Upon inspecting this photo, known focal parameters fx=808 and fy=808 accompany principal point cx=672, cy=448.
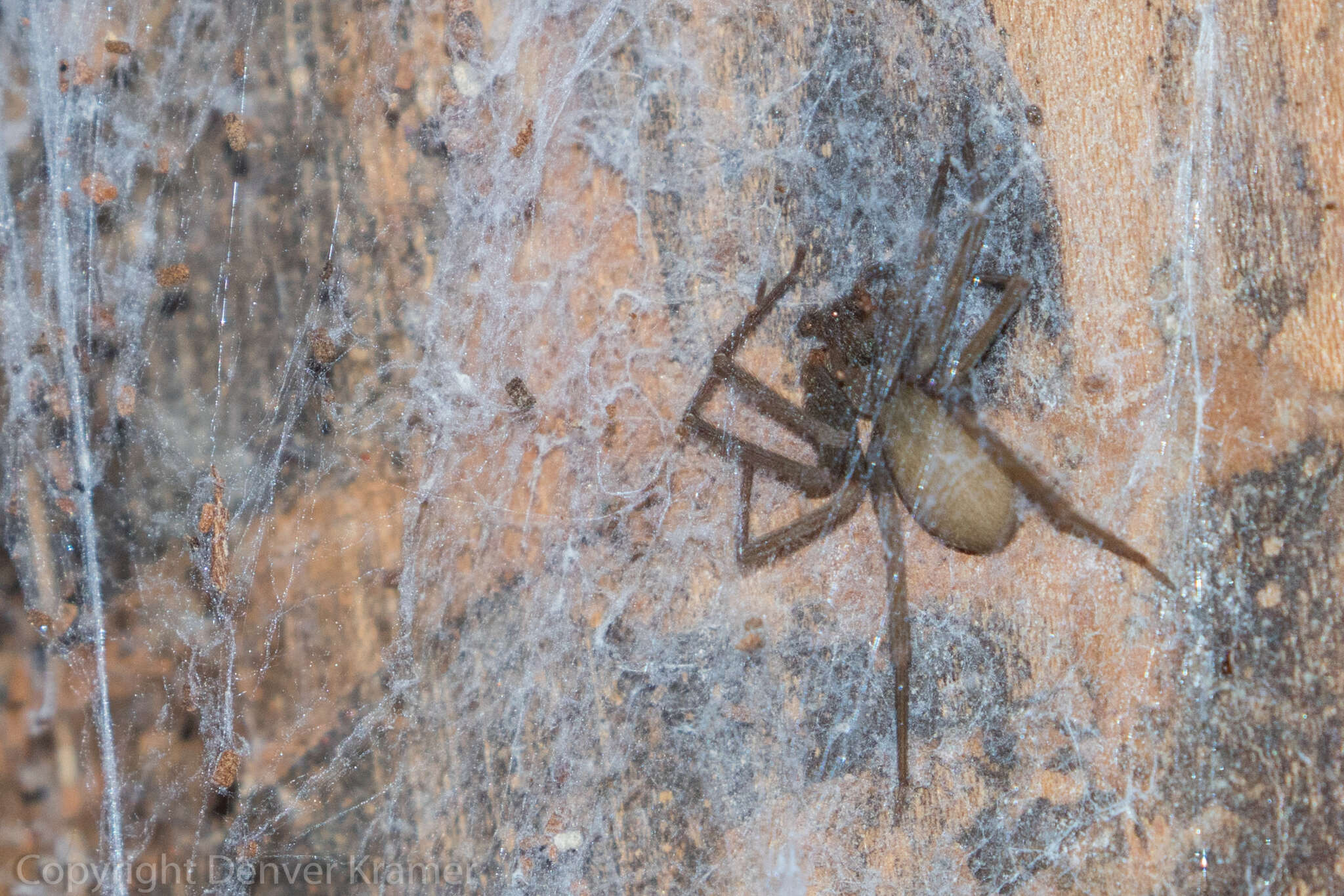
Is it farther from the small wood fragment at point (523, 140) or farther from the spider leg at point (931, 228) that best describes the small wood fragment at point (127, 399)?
the spider leg at point (931, 228)

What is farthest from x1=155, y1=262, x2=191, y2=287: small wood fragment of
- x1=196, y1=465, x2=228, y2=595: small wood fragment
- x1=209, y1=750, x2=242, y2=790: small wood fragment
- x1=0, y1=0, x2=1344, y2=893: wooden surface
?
x1=209, y1=750, x2=242, y2=790: small wood fragment

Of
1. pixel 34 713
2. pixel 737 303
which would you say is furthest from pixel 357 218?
pixel 34 713

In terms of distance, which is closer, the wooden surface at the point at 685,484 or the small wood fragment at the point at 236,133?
the wooden surface at the point at 685,484

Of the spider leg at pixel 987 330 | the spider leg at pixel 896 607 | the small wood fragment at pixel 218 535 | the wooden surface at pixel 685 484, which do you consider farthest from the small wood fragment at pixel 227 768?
the spider leg at pixel 987 330

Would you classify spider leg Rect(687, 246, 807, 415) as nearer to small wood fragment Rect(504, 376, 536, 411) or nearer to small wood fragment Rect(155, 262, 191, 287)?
small wood fragment Rect(504, 376, 536, 411)

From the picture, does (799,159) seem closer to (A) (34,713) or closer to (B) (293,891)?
(B) (293,891)

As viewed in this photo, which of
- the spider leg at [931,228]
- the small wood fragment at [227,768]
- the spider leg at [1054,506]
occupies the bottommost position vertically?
the small wood fragment at [227,768]
